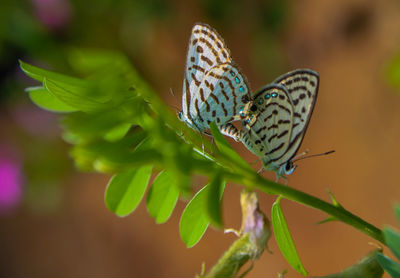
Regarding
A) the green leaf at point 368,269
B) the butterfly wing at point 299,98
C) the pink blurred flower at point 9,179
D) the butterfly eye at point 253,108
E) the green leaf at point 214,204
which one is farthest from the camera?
the pink blurred flower at point 9,179

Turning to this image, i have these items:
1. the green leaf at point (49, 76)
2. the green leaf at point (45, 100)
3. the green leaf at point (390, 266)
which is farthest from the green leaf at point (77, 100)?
the green leaf at point (390, 266)

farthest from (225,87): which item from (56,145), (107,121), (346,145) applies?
(56,145)

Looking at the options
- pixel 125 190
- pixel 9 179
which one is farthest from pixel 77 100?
pixel 9 179

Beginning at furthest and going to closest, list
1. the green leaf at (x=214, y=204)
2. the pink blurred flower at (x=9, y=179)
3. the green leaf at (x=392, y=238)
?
the pink blurred flower at (x=9, y=179)
the green leaf at (x=392, y=238)
the green leaf at (x=214, y=204)

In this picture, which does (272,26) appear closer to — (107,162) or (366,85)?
(366,85)

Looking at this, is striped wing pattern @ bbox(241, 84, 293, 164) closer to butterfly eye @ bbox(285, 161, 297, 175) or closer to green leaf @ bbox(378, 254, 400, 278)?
butterfly eye @ bbox(285, 161, 297, 175)

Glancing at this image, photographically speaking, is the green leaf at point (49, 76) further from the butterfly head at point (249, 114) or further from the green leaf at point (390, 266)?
the green leaf at point (390, 266)

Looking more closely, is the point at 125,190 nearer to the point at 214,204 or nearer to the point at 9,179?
the point at 214,204
